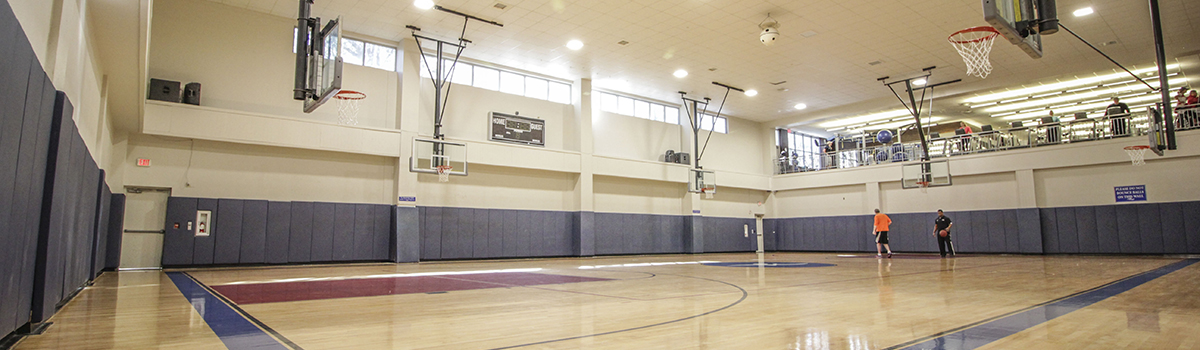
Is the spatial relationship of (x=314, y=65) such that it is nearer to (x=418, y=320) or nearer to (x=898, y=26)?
(x=418, y=320)

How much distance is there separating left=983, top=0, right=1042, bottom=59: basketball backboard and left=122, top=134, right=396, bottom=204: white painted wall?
13.7 meters

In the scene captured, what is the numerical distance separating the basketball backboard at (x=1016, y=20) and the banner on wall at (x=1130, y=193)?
14172mm

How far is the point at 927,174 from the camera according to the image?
63.7 feet

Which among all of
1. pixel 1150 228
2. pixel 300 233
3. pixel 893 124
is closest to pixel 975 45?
pixel 1150 228

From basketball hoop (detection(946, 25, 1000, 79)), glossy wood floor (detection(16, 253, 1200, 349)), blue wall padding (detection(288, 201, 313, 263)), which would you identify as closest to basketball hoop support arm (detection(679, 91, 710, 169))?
basketball hoop (detection(946, 25, 1000, 79))

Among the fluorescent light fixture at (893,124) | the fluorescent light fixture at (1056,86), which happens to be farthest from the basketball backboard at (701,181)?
the fluorescent light fixture at (1056,86)

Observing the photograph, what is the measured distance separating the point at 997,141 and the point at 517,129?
16245 millimetres

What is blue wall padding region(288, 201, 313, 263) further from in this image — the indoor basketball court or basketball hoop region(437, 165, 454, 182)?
basketball hoop region(437, 165, 454, 182)

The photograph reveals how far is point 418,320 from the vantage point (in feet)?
14.6

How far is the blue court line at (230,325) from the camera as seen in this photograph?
11.2ft

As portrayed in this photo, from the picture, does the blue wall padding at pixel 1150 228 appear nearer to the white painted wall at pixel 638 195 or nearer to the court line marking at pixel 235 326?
the white painted wall at pixel 638 195

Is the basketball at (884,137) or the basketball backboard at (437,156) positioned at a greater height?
the basketball at (884,137)

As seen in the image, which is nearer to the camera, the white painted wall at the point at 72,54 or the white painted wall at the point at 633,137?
the white painted wall at the point at 72,54

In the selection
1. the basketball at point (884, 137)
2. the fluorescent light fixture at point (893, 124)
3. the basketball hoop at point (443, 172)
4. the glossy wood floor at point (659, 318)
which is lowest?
the glossy wood floor at point (659, 318)
